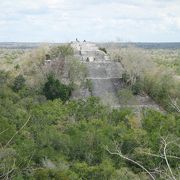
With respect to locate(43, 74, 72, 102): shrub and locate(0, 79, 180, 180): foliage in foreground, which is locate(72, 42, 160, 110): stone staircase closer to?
locate(43, 74, 72, 102): shrub

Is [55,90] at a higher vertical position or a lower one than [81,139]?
lower

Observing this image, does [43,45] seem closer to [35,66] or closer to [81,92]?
[35,66]

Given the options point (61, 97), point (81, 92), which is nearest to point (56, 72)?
point (81, 92)

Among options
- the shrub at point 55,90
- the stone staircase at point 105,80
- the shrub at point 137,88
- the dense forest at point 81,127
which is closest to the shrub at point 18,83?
the dense forest at point 81,127

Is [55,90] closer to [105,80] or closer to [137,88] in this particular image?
[137,88]

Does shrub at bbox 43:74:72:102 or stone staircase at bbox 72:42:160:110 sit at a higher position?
shrub at bbox 43:74:72:102

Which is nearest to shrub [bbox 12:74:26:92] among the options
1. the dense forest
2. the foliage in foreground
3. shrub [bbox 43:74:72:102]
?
the dense forest

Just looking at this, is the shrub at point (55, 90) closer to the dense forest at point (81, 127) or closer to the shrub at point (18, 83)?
the dense forest at point (81, 127)

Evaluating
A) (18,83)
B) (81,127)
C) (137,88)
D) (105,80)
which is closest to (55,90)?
(18,83)
